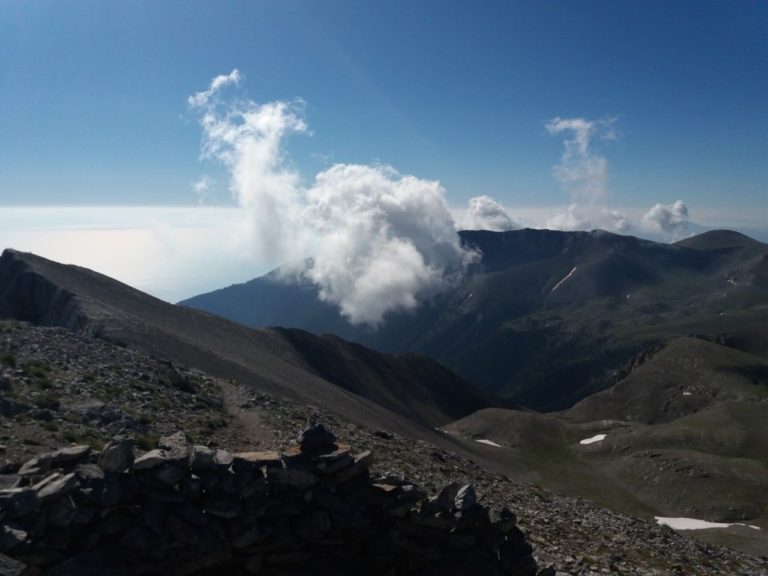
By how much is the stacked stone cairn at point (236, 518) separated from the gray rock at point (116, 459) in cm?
3

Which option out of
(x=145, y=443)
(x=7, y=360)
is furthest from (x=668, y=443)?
(x=7, y=360)

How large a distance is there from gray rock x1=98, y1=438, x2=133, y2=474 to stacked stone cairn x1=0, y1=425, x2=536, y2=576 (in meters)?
0.03

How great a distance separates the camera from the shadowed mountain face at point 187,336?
6053cm

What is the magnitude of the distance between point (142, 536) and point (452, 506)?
9.68 meters

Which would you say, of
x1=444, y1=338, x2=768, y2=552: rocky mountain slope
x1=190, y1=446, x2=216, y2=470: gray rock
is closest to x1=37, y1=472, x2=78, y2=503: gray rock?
x1=190, y1=446, x2=216, y2=470: gray rock

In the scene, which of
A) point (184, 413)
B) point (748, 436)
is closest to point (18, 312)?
point (184, 413)

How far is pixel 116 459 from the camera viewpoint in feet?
53.5

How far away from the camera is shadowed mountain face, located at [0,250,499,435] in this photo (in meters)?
60.5

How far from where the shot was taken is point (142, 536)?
1603cm

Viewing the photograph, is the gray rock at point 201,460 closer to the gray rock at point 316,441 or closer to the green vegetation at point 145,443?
the gray rock at point 316,441

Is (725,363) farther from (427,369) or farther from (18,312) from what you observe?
(18,312)

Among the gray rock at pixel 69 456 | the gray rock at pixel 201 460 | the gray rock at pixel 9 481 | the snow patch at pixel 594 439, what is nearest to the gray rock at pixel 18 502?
the gray rock at pixel 9 481

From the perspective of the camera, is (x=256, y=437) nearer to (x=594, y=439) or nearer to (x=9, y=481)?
(x=9, y=481)

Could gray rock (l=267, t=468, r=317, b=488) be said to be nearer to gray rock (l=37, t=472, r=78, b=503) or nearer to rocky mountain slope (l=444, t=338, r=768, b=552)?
gray rock (l=37, t=472, r=78, b=503)
